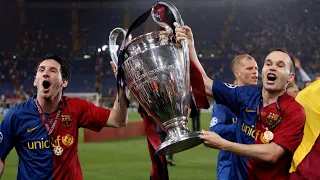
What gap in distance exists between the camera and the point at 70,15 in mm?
42812

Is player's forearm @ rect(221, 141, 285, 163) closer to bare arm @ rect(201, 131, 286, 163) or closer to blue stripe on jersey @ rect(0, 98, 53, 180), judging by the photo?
bare arm @ rect(201, 131, 286, 163)

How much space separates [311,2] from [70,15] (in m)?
21.3

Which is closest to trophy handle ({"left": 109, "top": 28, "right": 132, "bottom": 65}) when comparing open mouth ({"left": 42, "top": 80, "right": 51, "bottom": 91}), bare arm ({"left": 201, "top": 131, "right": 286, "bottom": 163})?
open mouth ({"left": 42, "top": 80, "right": 51, "bottom": 91})

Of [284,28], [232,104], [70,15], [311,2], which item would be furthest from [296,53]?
[232,104]

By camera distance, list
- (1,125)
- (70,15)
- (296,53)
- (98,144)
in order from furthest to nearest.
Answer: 1. (70,15)
2. (296,53)
3. (98,144)
4. (1,125)

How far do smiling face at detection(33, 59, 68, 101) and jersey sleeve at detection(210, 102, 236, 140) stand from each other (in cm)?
179

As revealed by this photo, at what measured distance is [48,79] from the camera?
11.8 feet

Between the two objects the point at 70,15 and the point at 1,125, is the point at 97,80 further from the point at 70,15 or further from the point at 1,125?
the point at 1,125

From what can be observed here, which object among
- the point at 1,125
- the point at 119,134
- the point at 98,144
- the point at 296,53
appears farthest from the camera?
the point at 296,53

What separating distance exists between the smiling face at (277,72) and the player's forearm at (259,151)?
0.41m

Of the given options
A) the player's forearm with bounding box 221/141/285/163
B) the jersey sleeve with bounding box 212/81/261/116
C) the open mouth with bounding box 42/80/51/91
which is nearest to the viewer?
the player's forearm with bounding box 221/141/285/163

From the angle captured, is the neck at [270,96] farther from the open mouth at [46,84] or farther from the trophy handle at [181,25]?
the open mouth at [46,84]

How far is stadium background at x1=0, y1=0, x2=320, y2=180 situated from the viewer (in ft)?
116

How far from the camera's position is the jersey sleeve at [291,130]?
3.08 metres
